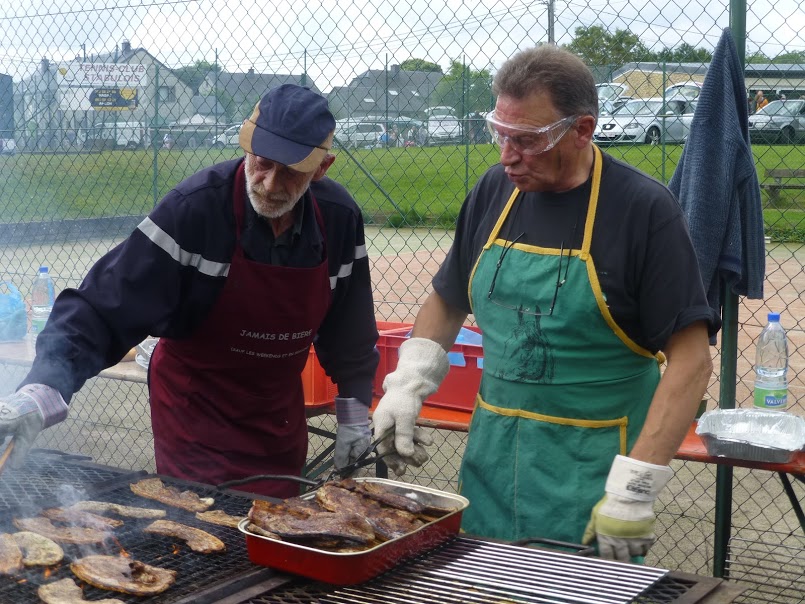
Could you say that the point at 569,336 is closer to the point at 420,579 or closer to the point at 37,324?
the point at 420,579

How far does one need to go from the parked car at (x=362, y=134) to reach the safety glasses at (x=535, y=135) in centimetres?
639

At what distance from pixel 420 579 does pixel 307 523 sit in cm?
29

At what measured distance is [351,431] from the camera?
10.6 feet

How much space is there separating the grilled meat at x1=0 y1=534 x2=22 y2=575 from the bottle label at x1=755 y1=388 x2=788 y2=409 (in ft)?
9.89

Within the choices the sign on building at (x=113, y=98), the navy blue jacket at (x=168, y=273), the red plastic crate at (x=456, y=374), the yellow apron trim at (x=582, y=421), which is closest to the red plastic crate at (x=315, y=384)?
the red plastic crate at (x=456, y=374)

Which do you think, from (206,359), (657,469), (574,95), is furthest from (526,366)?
(206,359)

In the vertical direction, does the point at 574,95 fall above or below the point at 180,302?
above

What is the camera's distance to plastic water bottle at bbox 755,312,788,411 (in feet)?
12.6

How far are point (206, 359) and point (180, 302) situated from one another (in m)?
0.24

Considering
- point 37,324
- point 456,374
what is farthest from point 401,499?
point 37,324

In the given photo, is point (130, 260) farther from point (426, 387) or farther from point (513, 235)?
point (513, 235)

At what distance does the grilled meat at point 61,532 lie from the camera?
217cm

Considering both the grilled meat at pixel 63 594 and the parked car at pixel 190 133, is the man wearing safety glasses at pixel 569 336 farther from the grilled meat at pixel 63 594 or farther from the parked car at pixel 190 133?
the parked car at pixel 190 133

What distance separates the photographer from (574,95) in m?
2.47
